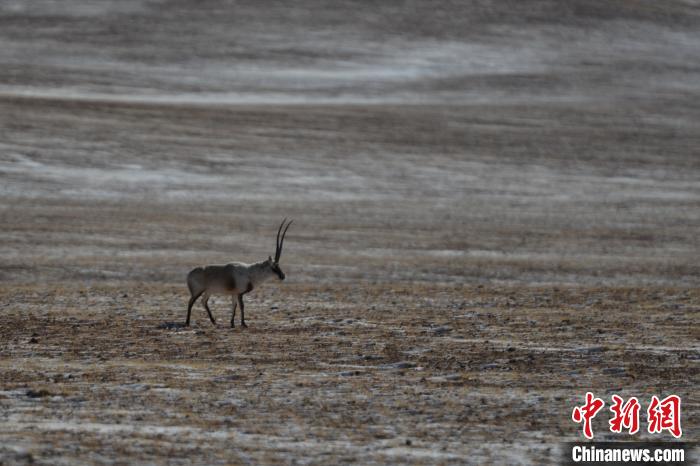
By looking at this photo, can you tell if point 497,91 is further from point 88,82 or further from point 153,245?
point 153,245

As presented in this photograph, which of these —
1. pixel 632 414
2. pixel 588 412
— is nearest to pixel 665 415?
pixel 632 414

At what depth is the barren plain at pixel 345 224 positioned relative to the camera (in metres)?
9.75

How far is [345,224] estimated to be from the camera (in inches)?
1142

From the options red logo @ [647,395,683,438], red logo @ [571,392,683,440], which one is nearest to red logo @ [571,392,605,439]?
red logo @ [571,392,683,440]

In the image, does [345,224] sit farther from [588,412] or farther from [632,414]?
[632,414]

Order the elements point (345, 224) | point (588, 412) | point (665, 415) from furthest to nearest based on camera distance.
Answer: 1. point (345, 224)
2. point (588, 412)
3. point (665, 415)

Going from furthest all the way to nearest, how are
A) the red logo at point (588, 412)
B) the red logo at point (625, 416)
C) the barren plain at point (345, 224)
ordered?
1. the barren plain at point (345, 224)
2. the red logo at point (625, 416)
3. the red logo at point (588, 412)

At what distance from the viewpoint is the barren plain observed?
32.0 ft

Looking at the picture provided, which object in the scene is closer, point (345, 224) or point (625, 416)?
point (625, 416)

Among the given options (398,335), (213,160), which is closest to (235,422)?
(398,335)

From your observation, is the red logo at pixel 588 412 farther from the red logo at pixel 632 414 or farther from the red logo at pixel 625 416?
the red logo at pixel 625 416

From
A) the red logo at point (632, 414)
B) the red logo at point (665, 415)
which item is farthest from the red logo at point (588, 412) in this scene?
the red logo at point (665, 415)

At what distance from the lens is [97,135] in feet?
131

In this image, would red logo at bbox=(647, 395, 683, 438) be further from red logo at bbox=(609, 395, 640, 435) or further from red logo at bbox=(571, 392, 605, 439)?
red logo at bbox=(571, 392, 605, 439)
